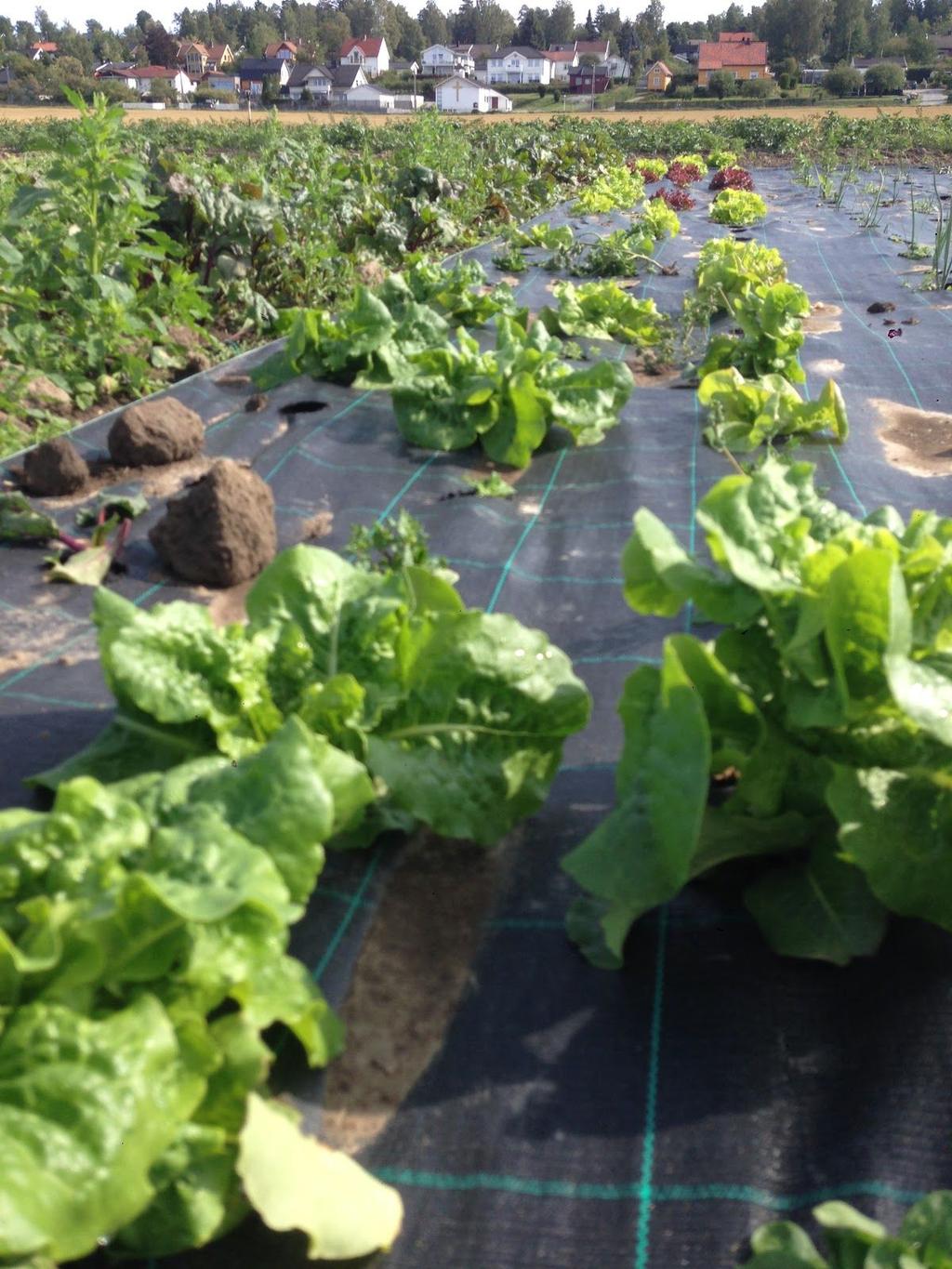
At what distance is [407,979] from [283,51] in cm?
10004

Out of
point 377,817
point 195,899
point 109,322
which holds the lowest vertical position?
point 377,817

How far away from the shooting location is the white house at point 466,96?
6385cm

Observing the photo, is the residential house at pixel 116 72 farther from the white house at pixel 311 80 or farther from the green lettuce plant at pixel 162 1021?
the green lettuce plant at pixel 162 1021

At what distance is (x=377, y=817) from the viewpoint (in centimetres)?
254

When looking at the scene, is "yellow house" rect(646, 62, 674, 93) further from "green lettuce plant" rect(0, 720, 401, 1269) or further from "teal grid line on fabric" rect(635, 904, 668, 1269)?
"green lettuce plant" rect(0, 720, 401, 1269)

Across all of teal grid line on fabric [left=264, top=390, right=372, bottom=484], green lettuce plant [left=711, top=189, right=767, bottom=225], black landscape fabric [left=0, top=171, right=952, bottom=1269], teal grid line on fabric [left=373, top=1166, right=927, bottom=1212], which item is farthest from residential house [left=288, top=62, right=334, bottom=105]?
teal grid line on fabric [left=373, top=1166, right=927, bottom=1212]

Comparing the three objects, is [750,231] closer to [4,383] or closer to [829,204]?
[829,204]

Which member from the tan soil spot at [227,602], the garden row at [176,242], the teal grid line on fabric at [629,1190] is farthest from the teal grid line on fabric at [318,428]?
the teal grid line on fabric at [629,1190]

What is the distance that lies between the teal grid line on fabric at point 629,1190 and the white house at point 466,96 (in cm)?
6845

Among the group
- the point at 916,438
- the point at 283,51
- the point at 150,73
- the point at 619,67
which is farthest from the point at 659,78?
the point at 916,438

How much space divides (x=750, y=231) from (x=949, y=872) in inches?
436

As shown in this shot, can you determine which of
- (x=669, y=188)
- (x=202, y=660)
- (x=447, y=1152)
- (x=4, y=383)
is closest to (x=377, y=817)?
(x=202, y=660)

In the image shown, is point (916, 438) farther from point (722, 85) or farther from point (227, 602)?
point (722, 85)

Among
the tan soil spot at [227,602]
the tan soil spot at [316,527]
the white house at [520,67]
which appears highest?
the white house at [520,67]
